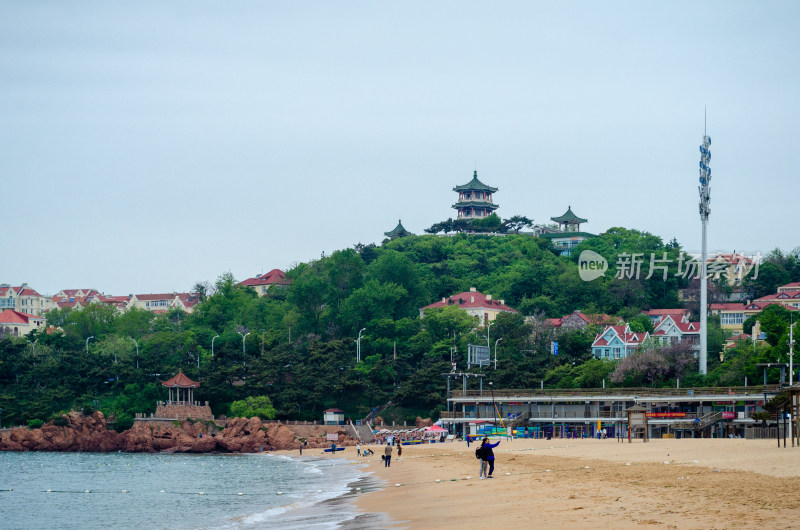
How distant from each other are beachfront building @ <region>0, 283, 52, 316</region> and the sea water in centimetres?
12458

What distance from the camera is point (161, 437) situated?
294ft

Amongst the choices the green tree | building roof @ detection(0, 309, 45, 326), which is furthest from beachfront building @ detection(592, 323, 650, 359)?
building roof @ detection(0, 309, 45, 326)

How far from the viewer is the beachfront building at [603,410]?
218 feet

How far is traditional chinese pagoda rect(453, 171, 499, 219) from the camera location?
176m

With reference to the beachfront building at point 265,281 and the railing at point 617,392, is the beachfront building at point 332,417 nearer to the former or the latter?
the railing at point 617,392

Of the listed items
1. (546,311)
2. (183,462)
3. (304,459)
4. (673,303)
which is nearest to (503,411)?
(304,459)

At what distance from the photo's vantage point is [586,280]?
120750 millimetres

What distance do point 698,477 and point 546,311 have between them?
304ft

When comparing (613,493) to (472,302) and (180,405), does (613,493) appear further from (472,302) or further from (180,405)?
(472,302)

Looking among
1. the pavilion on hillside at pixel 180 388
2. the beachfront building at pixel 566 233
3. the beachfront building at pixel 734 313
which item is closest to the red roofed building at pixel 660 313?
the beachfront building at pixel 734 313

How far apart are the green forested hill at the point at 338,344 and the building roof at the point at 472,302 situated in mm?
2500

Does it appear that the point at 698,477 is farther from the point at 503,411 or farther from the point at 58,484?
the point at 503,411

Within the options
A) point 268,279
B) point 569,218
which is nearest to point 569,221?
point 569,218

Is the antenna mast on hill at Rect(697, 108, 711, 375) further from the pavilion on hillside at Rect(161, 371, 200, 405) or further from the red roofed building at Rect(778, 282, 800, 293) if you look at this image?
the pavilion on hillside at Rect(161, 371, 200, 405)
